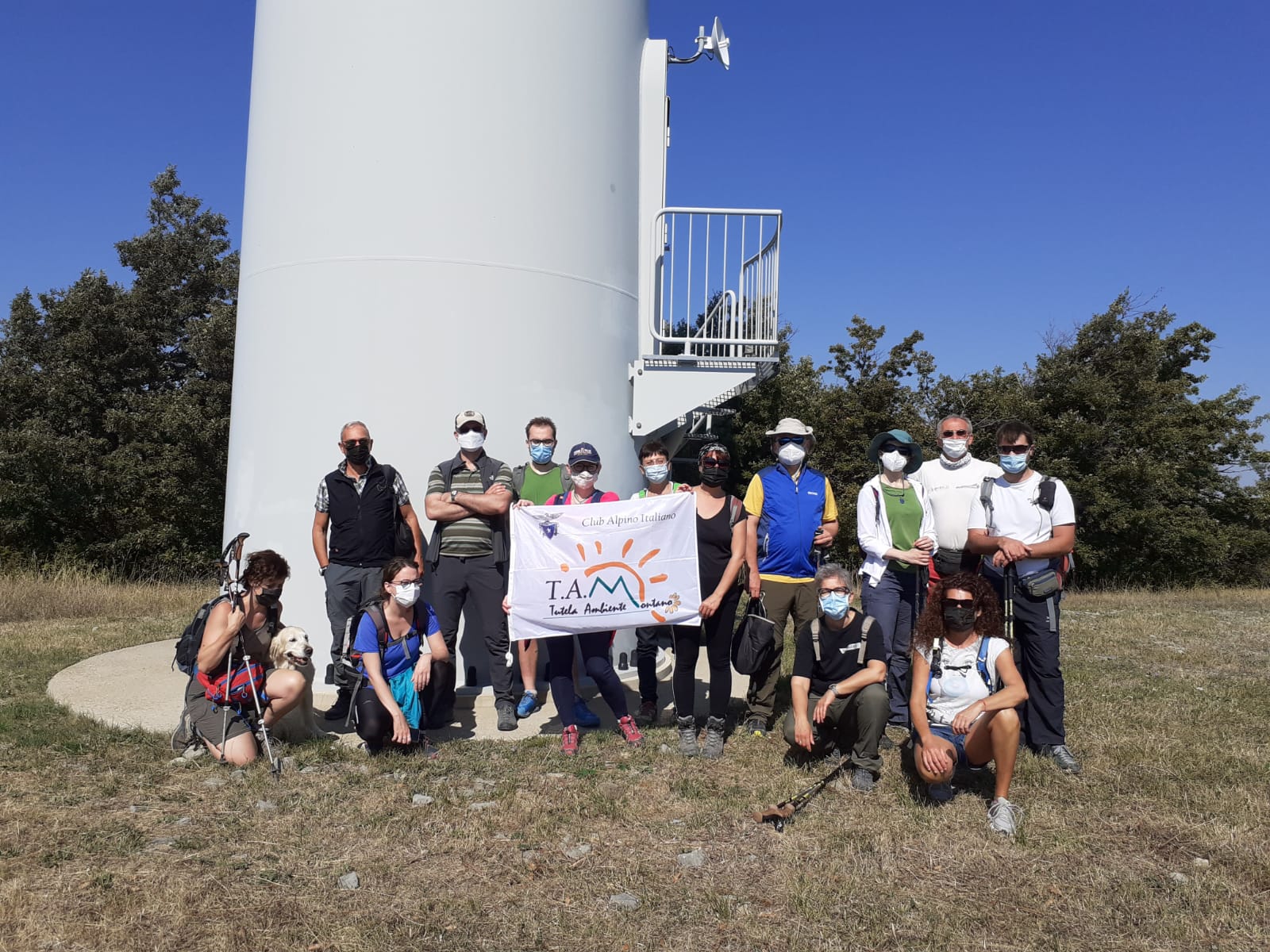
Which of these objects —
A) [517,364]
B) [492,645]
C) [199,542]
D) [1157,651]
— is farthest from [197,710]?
[199,542]

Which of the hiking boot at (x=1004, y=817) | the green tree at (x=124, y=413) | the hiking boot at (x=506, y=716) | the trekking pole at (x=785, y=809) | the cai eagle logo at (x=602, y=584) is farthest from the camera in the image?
the green tree at (x=124, y=413)

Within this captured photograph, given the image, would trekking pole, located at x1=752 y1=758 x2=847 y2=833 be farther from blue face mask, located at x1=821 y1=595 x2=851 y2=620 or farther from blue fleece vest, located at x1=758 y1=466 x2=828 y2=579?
blue fleece vest, located at x1=758 y1=466 x2=828 y2=579

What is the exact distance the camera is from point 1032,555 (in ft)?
18.2

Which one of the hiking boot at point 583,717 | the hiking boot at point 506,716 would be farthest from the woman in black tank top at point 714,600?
the hiking boot at point 506,716

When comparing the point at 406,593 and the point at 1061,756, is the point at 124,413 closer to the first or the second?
the point at 406,593

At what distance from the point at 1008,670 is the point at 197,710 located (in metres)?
4.47

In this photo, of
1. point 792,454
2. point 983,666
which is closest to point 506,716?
point 792,454

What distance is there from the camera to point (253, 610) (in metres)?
5.51

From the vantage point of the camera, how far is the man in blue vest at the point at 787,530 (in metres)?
6.01

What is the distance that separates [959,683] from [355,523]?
393cm

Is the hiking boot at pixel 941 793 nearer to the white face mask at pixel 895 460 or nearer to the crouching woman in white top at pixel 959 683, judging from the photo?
the crouching woman in white top at pixel 959 683

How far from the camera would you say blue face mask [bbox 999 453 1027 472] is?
564cm

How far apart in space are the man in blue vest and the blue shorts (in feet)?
4.09

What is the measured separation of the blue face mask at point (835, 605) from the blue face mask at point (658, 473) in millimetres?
1279
